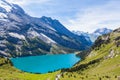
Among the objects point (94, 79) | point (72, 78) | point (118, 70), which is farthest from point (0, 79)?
point (118, 70)

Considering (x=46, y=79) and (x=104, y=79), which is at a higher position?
(x=46, y=79)

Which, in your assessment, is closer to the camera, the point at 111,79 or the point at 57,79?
the point at 111,79

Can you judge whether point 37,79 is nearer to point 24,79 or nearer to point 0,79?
point 24,79

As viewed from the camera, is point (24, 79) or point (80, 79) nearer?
point (80, 79)

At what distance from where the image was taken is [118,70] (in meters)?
188

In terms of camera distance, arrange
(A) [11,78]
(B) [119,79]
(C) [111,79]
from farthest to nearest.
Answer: (A) [11,78], (C) [111,79], (B) [119,79]

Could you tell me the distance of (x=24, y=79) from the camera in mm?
171875

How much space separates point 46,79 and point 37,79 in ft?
30.5

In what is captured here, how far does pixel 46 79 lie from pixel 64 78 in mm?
26841

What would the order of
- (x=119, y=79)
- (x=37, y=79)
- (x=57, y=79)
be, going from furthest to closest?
(x=37, y=79) → (x=57, y=79) → (x=119, y=79)

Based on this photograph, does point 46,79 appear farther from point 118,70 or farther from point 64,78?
point 118,70

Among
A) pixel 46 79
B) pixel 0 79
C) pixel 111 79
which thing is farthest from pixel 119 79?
pixel 0 79

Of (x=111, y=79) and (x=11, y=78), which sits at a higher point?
(x=11, y=78)

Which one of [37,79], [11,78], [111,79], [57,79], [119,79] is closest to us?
[119,79]
